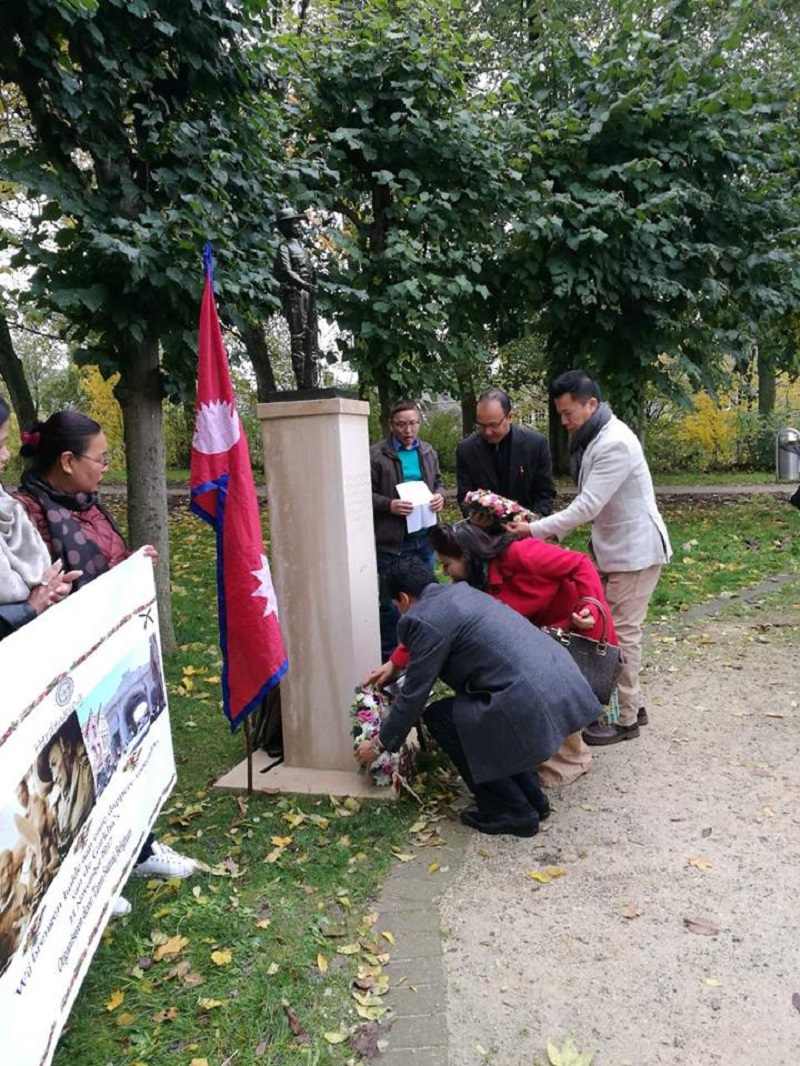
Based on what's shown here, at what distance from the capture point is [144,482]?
585 centimetres

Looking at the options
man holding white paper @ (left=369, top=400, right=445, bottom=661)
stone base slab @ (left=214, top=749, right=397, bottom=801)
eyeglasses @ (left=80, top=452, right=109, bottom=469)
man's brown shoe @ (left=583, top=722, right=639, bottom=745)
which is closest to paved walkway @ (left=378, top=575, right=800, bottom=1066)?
man's brown shoe @ (left=583, top=722, right=639, bottom=745)

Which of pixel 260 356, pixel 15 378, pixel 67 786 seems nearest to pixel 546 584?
pixel 67 786

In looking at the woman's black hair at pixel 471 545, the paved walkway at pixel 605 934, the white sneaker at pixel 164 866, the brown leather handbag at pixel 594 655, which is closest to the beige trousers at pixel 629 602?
the brown leather handbag at pixel 594 655

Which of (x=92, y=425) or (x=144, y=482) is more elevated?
(x=92, y=425)

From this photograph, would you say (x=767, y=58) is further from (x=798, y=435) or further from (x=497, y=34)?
(x=497, y=34)

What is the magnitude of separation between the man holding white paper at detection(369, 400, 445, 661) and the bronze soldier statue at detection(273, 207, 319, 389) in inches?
36.3

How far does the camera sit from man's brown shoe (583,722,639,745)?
4.57 meters

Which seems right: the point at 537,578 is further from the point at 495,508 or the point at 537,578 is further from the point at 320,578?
the point at 320,578

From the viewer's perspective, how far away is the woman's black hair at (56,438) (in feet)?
9.65

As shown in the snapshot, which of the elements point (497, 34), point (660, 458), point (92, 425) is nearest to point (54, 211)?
point (92, 425)

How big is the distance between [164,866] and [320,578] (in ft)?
4.75

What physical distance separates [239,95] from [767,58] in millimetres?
8137

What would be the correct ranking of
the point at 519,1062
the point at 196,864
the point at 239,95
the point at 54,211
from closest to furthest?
the point at 519,1062 → the point at 196,864 → the point at 54,211 → the point at 239,95

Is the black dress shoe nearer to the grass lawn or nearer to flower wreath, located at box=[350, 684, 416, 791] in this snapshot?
the grass lawn
